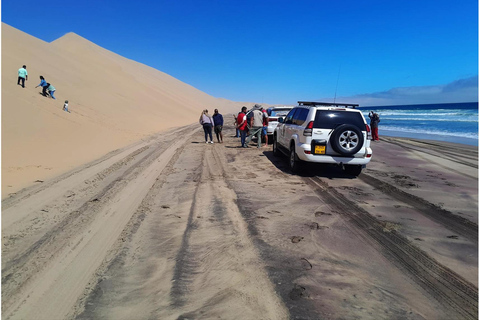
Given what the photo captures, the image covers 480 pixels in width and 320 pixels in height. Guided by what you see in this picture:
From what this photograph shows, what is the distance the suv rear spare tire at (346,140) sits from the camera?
297 inches

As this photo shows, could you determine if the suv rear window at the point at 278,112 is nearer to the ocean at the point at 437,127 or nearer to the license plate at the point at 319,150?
the license plate at the point at 319,150

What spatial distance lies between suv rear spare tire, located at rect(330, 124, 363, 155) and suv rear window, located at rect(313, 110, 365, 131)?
0.32 metres

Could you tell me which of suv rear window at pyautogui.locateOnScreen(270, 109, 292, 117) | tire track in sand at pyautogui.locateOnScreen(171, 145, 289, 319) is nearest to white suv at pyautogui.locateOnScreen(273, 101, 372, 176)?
tire track in sand at pyautogui.locateOnScreen(171, 145, 289, 319)

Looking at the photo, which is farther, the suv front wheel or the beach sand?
the suv front wheel

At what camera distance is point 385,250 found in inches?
154

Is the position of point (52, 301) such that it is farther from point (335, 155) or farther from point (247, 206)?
point (335, 155)

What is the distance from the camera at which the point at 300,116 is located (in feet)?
29.3

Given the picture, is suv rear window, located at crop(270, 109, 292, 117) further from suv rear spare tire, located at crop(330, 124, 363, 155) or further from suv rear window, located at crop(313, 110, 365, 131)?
suv rear spare tire, located at crop(330, 124, 363, 155)

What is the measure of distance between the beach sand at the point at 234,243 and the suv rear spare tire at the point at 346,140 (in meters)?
0.83

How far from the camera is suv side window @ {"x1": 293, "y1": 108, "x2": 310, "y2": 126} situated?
8.49 meters

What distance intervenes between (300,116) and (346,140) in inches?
70.0

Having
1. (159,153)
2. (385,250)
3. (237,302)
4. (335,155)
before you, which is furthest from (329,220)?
(159,153)

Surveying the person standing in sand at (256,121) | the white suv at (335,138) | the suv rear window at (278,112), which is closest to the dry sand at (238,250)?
the white suv at (335,138)

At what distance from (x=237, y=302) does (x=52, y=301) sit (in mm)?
1712
